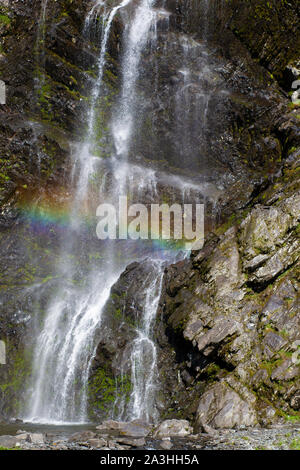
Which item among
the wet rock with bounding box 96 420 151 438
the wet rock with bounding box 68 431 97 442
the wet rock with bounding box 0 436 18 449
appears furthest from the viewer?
the wet rock with bounding box 96 420 151 438

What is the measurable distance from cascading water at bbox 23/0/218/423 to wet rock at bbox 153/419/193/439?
2.12 m

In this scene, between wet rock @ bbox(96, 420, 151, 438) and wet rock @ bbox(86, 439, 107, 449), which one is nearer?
wet rock @ bbox(86, 439, 107, 449)

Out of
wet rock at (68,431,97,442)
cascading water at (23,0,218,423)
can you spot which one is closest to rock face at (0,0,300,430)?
wet rock at (68,431,97,442)

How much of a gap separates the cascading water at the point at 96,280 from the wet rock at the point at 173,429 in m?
2.12

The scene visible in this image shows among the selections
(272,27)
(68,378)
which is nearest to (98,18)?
(272,27)

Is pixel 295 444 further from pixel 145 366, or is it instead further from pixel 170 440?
pixel 145 366

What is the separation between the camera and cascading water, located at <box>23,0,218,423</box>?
13898 millimetres

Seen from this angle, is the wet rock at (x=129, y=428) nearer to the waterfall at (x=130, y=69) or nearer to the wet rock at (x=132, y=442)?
the wet rock at (x=132, y=442)

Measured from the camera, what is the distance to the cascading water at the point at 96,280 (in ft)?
45.6

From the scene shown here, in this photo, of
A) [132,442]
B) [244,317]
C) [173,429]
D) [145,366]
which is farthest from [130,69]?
[132,442]

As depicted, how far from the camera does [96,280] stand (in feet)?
63.6

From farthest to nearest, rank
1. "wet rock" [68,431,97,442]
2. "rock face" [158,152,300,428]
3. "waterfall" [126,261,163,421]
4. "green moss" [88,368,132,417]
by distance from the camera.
A: "green moss" [88,368,132,417]
"waterfall" [126,261,163,421]
"rock face" [158,152,300,428]
"wet rock" [68,431,97,442]

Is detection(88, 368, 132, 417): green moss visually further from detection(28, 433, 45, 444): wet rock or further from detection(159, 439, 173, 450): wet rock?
detection(159, 439, 173, 450): wet rock
